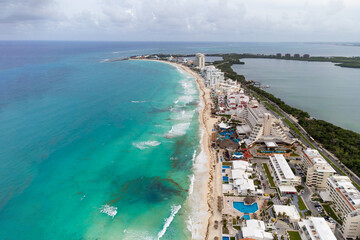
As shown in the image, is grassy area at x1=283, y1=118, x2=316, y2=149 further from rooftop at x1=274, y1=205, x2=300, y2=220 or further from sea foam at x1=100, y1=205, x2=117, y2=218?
sea foam at x1=100, y1=205, x2=117, y2=218

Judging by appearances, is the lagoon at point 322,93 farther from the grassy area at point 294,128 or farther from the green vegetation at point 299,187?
the green vegetation at point 299,187

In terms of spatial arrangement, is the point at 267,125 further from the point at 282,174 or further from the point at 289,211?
the point at 289,211

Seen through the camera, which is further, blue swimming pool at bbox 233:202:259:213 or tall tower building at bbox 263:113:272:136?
tall tower building at bbox 263:113:272:136

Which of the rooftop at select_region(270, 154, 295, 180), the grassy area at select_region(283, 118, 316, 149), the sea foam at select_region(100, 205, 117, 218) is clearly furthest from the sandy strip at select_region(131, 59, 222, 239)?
the grassy area at select_region(283, 118, 316, 149)

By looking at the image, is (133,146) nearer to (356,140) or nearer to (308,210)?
(308,210)

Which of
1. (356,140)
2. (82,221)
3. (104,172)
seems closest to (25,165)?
(104,172)

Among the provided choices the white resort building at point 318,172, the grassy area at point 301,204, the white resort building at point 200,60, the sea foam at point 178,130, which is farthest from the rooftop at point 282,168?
the white resort building at point 200,60
